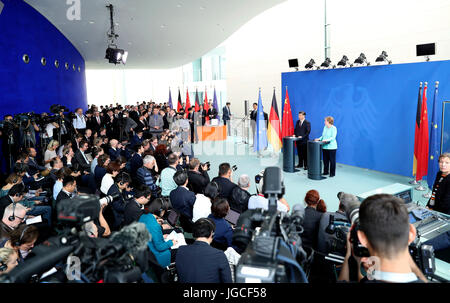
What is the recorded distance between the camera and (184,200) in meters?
3.96

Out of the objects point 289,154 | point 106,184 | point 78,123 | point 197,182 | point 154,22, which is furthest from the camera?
point 154,22

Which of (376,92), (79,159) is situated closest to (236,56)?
(376,92)

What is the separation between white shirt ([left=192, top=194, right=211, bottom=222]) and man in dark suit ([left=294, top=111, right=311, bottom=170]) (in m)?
4.57

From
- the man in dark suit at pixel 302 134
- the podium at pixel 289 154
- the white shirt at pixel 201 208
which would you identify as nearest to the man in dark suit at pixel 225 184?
the white shirt at pixel 201 208

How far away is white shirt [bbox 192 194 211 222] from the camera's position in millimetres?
3684

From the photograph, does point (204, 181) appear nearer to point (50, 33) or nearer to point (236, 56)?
point (50, 33)

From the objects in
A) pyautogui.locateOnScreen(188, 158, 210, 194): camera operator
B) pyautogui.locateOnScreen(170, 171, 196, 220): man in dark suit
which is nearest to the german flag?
pyautogui.locateOnScreen(188, 158, 210, 194): camera operator

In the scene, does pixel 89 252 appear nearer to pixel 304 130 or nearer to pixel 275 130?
pixel 304 130

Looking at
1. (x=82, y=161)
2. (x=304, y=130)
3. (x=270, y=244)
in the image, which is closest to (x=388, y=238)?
(x=270, y=244)

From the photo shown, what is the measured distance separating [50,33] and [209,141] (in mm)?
6037

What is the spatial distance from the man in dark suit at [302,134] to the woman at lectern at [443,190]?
4.21 metres

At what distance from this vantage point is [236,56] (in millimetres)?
14844

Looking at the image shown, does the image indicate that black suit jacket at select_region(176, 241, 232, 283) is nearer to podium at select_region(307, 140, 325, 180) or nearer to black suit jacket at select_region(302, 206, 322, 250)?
black suit jacket at select_region(302, 206, 322, 250)

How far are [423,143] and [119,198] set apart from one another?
5330mm
